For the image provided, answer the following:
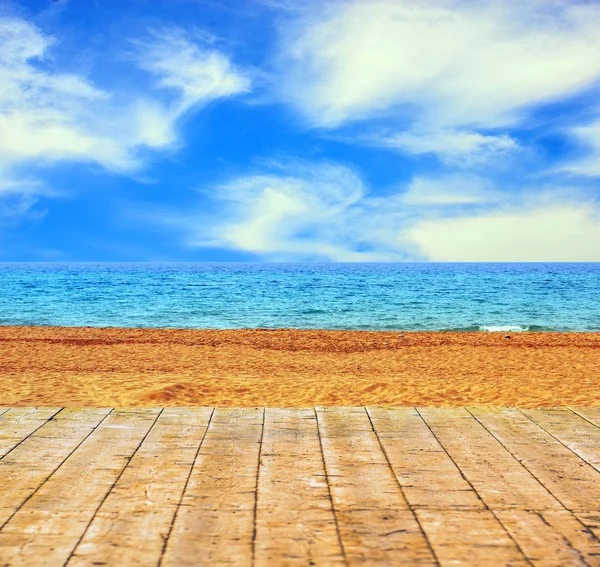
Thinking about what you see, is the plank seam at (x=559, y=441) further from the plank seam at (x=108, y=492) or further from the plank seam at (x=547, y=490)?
the plank seam at (x=108, y=492)

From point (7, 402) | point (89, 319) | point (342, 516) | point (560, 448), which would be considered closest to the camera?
point (342, 516)

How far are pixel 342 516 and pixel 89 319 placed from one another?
27.9 meters

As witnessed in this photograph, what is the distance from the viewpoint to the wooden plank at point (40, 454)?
430 centimetres

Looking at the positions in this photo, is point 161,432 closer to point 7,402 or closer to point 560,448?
point 560,448

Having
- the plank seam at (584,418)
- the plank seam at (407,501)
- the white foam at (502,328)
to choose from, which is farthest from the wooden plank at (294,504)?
the white foam at (502,328)

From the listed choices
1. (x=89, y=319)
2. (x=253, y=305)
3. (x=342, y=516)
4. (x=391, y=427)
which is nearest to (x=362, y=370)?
(x=391, y=427)

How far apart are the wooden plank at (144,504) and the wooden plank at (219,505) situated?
95 millimetres

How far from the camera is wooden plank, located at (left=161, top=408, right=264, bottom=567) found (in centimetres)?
342

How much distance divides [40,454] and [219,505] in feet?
7.35

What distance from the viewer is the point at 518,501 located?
167 inches

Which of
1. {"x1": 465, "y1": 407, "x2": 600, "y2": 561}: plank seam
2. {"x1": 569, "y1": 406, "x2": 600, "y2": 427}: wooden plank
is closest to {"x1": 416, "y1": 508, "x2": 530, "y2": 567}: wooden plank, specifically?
{"x1": 465, "y1": 407, "x2": 600, "y2": 561}: plank seam

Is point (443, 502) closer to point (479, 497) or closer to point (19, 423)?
point (479, 497)

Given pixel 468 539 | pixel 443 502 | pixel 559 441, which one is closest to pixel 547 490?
pixel 443 502

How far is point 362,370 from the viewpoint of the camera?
1410 cm
